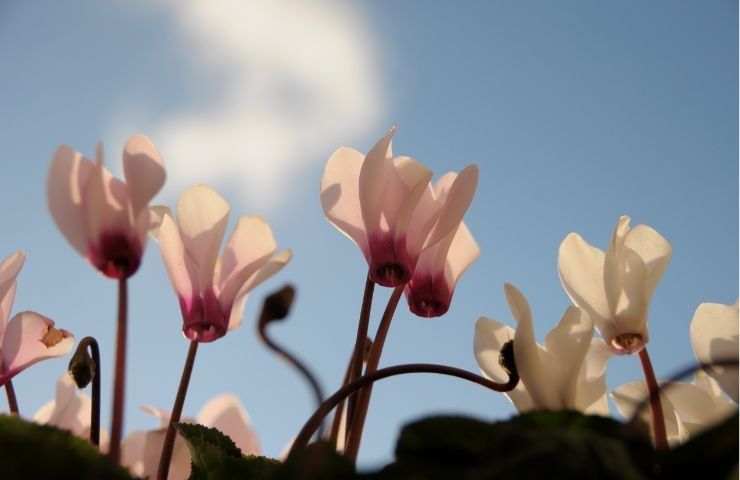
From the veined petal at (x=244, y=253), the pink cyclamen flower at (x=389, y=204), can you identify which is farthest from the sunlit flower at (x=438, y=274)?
the veined petal at (x=244, y=253)

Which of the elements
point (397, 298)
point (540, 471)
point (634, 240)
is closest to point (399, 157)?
point (397, 298)

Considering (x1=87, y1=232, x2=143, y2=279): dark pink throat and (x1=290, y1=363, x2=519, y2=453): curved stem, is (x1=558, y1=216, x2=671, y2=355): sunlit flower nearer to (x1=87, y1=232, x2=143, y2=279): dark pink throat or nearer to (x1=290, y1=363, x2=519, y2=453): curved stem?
(x1=290, y1=363, x2=519, y2=453): curved stem

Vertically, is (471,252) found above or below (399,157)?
below

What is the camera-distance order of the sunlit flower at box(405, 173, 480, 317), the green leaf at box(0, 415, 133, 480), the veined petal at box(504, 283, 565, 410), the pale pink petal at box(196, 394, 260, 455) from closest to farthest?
the green leaf at box(0, 415, 133, 480) → the veined petal at box(504, 283, 565, 410) → the sunlit flower at box(405, 173, 480, 317) → the pale pink petal at box(196, 394, 260, 455)

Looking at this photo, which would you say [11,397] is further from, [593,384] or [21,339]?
[593,384]

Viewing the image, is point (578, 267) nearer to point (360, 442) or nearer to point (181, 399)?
point (360, 442)

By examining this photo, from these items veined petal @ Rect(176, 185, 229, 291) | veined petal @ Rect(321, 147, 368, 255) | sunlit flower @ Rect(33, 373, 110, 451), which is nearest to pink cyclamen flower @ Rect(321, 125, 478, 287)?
veined petal @ Rect(321, 147, 368, 255)

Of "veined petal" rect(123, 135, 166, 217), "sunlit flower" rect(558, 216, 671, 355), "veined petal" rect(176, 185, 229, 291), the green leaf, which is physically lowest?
the green leaf
